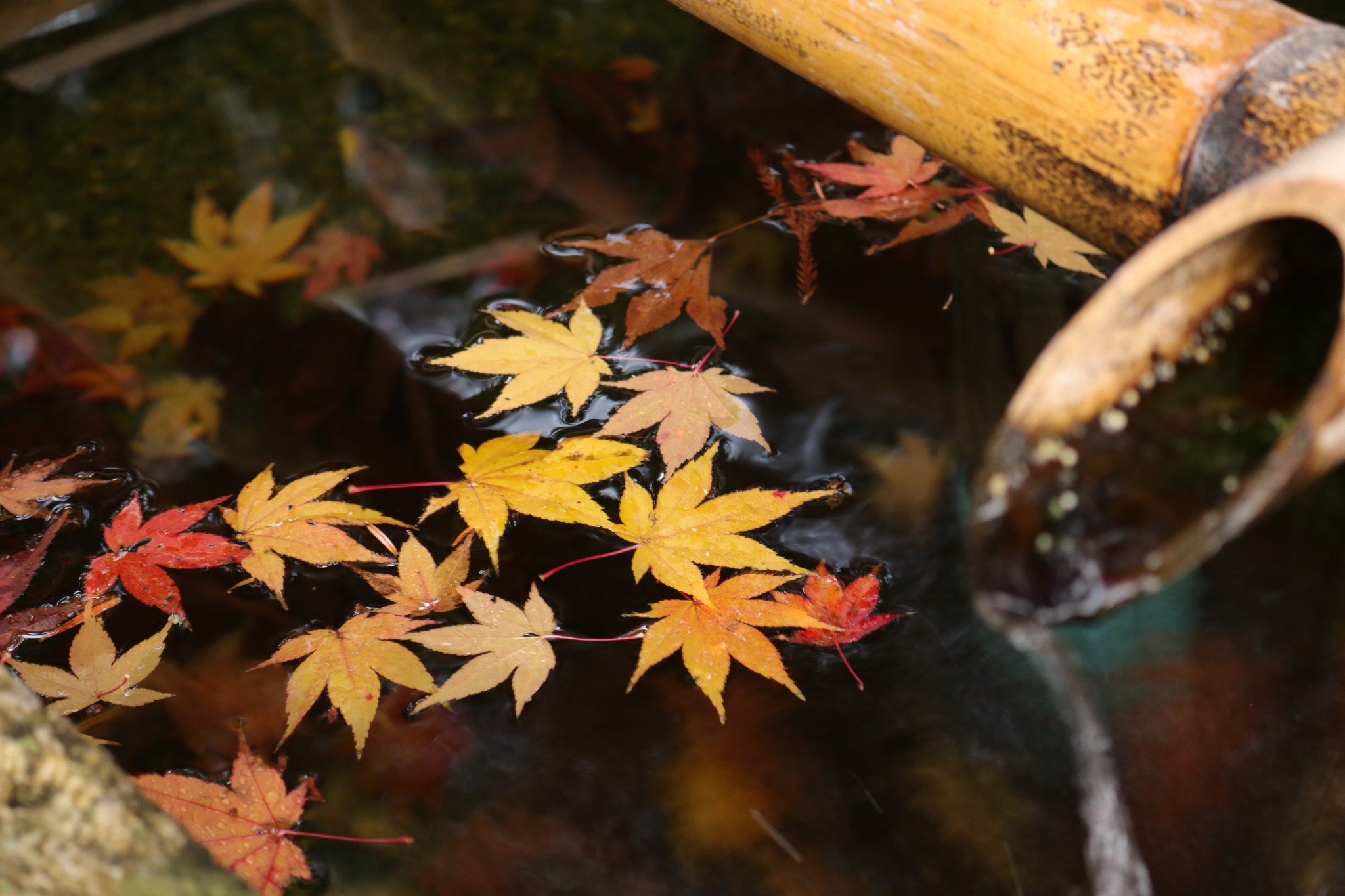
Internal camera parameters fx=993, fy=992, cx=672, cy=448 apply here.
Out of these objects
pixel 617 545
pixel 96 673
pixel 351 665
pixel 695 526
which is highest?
pixel 695 526

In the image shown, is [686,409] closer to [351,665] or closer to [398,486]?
[398,486]

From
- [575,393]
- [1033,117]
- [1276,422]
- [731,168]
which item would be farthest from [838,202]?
[1276,422]

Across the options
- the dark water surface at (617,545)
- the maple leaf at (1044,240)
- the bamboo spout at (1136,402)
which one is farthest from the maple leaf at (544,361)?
Answer: the bamboo spout at (1136,402)

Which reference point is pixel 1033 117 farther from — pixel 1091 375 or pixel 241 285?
pixel 241 285

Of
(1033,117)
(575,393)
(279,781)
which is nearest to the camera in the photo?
(1033,117)

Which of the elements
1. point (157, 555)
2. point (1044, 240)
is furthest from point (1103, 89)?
point (157, 555)

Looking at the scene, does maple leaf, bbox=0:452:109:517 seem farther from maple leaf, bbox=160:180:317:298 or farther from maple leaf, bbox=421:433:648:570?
maple leaf, bbox=421:433:648:570

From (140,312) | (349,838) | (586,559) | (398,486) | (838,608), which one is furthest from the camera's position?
(140,312)
